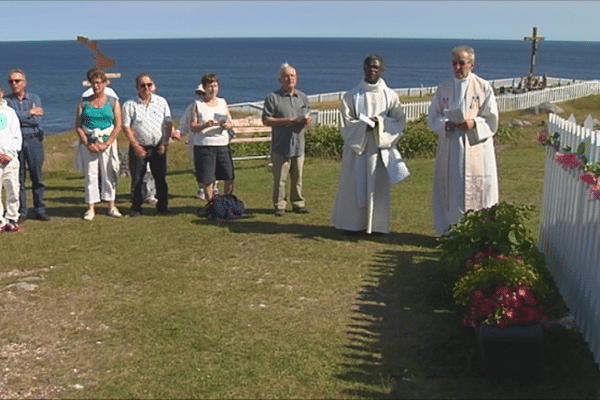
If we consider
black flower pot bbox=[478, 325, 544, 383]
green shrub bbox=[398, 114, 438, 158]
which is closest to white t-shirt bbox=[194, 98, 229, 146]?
black flower pot bbox=[478, 325, 544, 383]

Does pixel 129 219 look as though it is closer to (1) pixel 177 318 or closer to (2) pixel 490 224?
(1) pixel 177 318

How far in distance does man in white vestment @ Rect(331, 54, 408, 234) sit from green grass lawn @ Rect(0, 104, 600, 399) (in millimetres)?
291

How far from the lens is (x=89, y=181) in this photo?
10461 mm

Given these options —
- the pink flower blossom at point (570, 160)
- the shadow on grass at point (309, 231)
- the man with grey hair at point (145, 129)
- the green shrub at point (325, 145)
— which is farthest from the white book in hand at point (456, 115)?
the green shrub at point (325, 145)

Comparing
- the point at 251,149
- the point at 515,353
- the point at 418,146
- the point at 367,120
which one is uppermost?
the point at 367,120

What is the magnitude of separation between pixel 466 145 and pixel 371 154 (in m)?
1.12

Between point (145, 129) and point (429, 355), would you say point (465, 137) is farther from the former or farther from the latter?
point (145, 129)

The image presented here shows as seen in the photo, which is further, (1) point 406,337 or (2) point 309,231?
(2) point 309,231

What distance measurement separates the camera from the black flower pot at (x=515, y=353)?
5156 millimetres

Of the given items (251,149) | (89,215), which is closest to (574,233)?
(89,215)

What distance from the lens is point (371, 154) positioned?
9242mm

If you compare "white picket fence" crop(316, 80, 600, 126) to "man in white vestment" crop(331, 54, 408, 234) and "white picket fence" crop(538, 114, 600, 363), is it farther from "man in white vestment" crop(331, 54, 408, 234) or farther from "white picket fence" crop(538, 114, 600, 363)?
"white picket fence" crop(538, 114, 600, 363)

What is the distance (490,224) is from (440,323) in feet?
3.26

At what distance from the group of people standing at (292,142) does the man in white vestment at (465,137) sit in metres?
0.01
